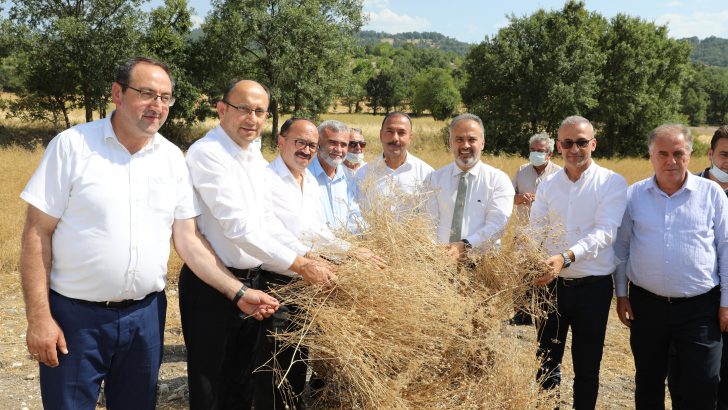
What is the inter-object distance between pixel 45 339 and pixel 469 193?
2694 mm

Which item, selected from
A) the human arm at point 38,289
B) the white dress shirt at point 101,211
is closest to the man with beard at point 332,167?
the white dress shirt at point 101,211

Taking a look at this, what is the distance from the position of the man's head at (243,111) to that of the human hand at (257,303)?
0.87 meters

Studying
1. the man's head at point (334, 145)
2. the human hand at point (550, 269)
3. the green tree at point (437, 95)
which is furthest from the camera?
the green tree at point (437, 95)

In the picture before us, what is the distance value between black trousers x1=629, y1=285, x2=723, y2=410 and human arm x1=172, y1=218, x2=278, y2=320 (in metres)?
2.35

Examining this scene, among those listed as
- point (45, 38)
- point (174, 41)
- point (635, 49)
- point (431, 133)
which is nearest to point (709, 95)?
point (635, 49)

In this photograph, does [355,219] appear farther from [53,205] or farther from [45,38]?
[45,38]

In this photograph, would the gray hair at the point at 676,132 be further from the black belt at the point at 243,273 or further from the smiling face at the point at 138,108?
the smiling face at the point at 138,108

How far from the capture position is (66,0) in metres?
24.5

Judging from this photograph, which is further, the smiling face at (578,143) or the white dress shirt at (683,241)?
the smiling face at (578,143)

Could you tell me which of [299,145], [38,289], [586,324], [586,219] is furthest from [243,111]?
[586,324]

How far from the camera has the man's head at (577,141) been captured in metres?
3.52

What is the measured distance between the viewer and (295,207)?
333cm

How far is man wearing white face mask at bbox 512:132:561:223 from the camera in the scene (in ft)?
19.3

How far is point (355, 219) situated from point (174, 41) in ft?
84.2
